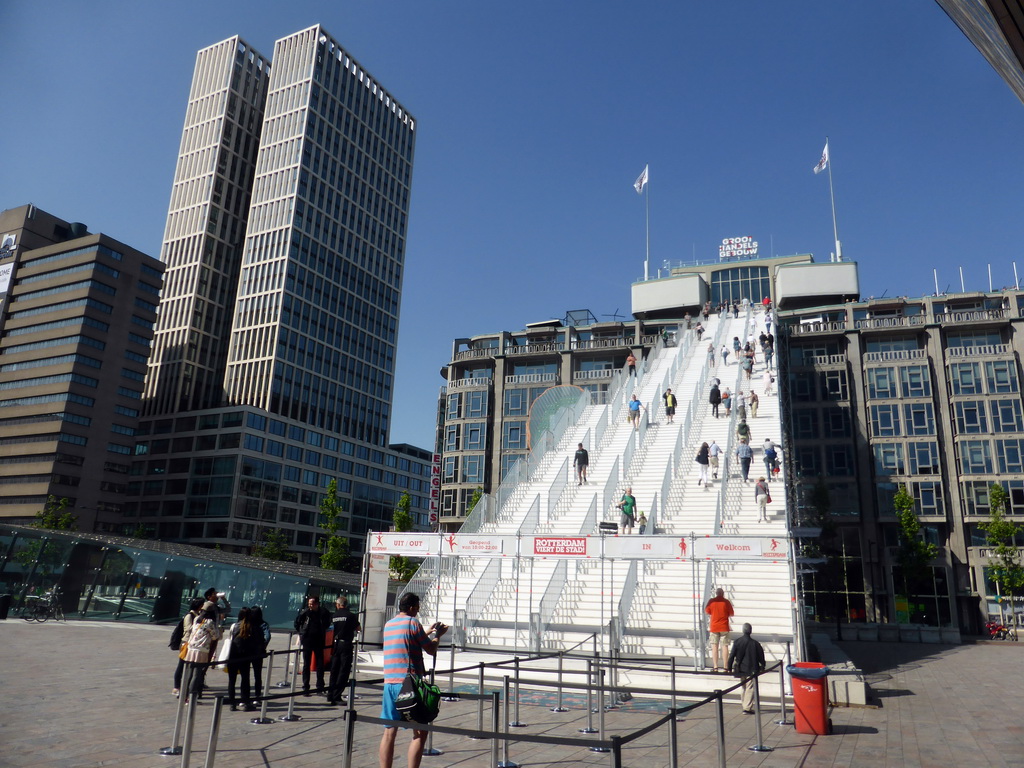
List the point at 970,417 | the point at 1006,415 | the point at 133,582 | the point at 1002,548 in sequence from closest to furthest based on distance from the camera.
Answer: the point at 133,582, the point at 1002,548, the point at 1006,415, the point at 970,417

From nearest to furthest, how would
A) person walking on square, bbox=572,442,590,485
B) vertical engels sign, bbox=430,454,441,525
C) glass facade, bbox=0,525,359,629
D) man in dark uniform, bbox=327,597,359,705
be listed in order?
1. man in dark uniform, bbox=327,597,359,705
2. person walking on square, bbox=572,442,590,485
3. glass facade, bbox=0,525,359,629
4. vertical engels sign, bbox=430,454,441,525

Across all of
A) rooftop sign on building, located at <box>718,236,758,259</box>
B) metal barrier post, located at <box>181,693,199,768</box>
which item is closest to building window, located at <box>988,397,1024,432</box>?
rooftop sign on building, located at <box>718,236,758,259</box>

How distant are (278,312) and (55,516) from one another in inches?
1548

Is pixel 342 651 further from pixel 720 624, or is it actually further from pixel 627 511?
pixel 627 511

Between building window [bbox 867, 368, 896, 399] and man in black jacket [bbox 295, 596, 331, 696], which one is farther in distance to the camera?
building window [bbox 867, 368, 896, 399]

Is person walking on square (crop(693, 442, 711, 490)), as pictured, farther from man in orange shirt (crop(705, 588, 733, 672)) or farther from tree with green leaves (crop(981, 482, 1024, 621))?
tree with green leaves (crop(981, 482, 1024, 621))

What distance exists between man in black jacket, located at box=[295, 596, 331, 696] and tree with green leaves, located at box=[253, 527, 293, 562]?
206ft

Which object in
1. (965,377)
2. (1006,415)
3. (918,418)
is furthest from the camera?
(918,418)

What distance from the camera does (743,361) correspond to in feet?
121

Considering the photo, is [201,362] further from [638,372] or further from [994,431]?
[994,431]

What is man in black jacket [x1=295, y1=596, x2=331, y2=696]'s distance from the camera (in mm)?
14703

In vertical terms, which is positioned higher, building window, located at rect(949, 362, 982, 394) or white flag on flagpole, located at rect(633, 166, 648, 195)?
white flag on flagpole, located at rect(633, 166, 648, 195)

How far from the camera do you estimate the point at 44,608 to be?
31.6 m

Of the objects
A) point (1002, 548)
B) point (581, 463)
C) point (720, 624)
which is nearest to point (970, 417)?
point (1002, 548)
